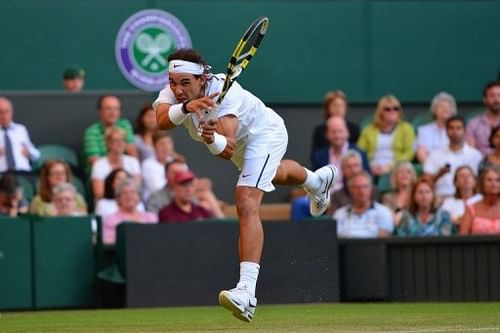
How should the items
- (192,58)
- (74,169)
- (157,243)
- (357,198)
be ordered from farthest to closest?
1. (74,169)
2. (357,198)
3. (157,243)
4. (192,58)

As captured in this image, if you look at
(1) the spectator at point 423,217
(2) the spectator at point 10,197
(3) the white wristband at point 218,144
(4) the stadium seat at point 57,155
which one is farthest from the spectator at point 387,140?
(3) the white wristband at point 218,144

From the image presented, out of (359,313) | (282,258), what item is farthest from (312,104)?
(359,313)

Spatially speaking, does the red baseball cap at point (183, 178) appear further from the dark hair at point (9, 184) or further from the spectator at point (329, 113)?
the spectator at point (329, 113)

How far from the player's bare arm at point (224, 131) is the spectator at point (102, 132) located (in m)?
5.20

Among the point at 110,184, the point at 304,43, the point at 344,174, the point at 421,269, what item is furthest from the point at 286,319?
the point at 304,43

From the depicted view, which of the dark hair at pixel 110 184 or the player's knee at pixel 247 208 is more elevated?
the dark hair at pixel 110 184

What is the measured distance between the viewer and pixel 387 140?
15.5m

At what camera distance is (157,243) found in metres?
12.9

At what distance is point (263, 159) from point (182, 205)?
397 centimetres

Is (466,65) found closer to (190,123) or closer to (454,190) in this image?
(454,190)

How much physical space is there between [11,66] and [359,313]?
24.3 feet

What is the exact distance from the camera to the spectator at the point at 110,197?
542 inches

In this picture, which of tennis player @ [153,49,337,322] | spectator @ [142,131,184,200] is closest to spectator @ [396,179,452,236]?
spectator @ [142,131,184,200]

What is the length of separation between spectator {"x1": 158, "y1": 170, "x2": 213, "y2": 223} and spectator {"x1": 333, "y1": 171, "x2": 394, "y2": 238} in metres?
1.44
